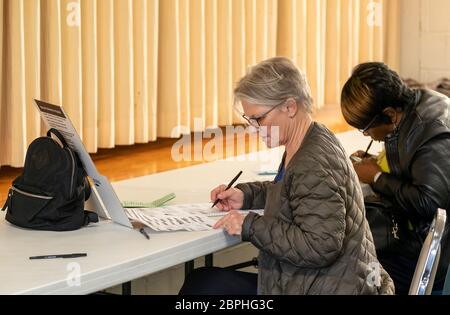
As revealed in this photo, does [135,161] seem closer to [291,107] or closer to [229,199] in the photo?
[229,199]

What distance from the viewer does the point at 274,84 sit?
90.2 inches

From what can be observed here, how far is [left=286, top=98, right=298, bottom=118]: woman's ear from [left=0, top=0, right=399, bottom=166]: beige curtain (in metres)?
1.79

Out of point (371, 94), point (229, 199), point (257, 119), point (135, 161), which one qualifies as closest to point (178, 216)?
point (229, 199)

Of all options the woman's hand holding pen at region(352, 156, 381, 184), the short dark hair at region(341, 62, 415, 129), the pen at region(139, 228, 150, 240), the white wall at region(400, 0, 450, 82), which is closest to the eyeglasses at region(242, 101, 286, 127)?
the pen at region(139, 228, 150, 240)

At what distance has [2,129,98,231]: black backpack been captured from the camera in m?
2.30

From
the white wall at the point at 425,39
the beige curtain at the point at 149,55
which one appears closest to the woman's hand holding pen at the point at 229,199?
the beige curtain at the point at 149,55

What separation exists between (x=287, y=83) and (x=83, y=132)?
196 cm

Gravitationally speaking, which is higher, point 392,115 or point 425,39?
point 425,39

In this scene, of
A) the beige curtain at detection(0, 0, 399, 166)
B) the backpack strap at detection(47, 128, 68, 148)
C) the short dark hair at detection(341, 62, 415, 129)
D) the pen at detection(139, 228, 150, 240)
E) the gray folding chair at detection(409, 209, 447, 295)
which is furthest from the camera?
the beige curtain at detection(0, 0, 399, 166)

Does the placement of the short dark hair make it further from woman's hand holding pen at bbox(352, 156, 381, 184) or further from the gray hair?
the gray hair

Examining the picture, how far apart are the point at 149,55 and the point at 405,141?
77.0 inches

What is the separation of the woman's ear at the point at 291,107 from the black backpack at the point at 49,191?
587 mm

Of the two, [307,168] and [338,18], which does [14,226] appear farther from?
[338,18]
